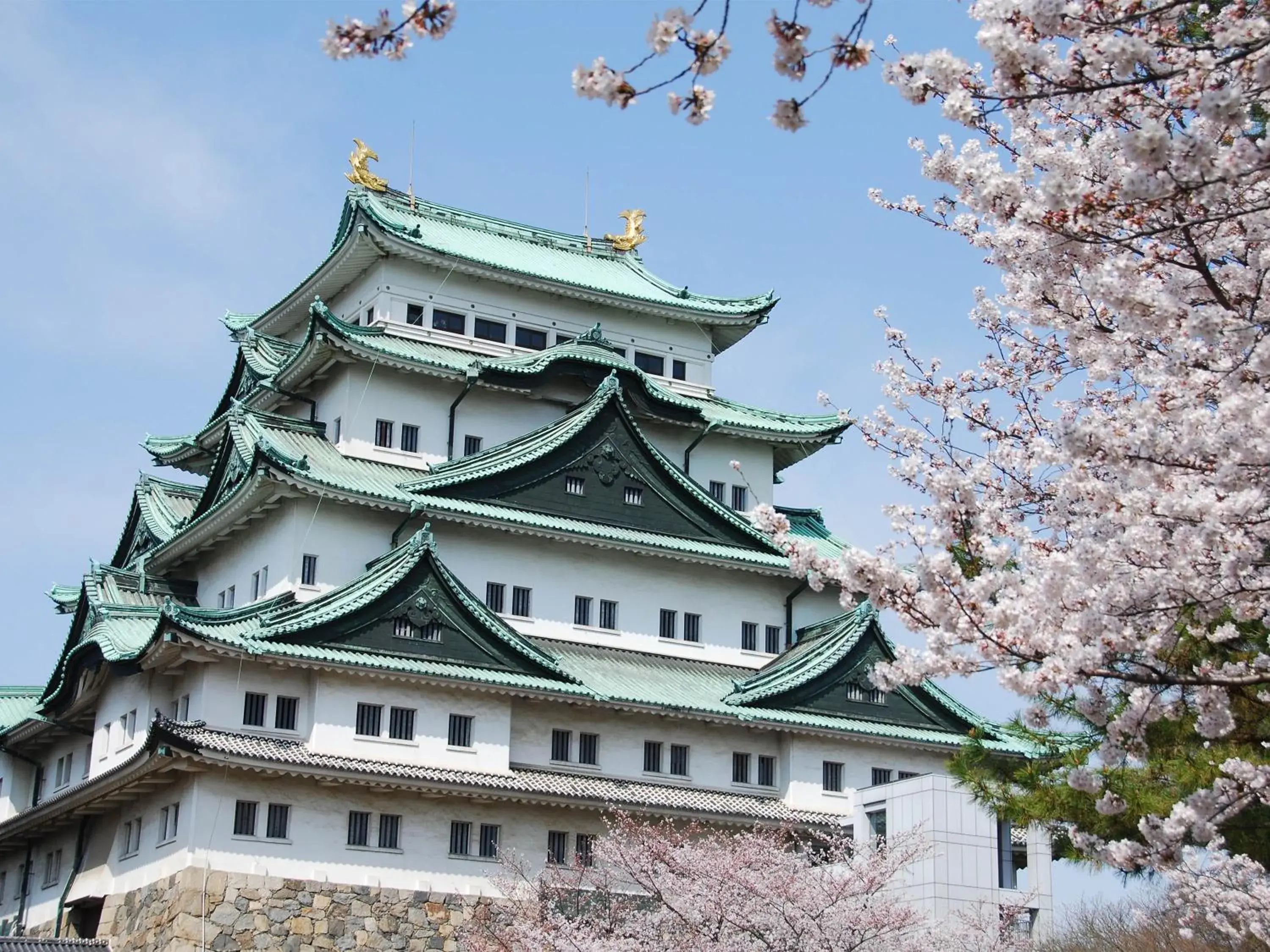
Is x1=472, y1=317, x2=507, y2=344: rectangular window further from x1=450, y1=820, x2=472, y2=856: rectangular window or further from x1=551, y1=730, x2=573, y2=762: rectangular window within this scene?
x1=450, y1=820, x2=472, y2=856: rectangular window

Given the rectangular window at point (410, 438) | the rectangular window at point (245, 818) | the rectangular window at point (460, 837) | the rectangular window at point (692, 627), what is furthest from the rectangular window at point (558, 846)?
the rectangular window at point (410, 438)

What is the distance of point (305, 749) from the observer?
33.6 meters

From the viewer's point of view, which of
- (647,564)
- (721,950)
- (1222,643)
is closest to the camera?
(1222,643)

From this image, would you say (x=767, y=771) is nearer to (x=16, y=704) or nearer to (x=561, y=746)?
(x=561, y=746)

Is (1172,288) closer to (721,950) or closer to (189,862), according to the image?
(721,950)

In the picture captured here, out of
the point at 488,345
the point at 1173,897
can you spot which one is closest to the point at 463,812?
the point at 488,345

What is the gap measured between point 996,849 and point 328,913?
541 inches

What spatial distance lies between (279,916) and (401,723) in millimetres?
5008

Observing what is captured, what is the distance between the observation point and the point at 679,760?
38625mm

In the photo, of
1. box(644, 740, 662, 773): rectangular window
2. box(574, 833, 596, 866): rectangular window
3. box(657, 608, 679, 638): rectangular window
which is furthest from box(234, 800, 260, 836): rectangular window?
box(657, 608, 679, 638): rectangular window

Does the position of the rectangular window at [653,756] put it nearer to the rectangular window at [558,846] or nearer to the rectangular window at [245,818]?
the rectangular window at [558,846]

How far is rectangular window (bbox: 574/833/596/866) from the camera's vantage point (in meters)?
35.3

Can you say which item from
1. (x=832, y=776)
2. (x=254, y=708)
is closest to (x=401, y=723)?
(x=254, y=708)

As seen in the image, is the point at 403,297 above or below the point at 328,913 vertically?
above
